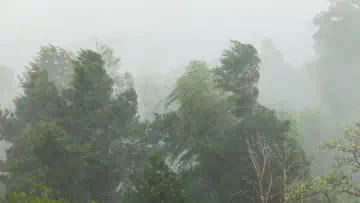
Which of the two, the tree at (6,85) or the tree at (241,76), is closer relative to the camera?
the tree at (241,76)

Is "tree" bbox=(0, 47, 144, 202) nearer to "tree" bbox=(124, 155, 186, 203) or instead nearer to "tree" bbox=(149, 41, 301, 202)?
"tree" bbox=(149, 41, 301, 202)

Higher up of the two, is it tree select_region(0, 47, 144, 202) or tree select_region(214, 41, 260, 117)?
tree select_region(214, 41, 260, 117)

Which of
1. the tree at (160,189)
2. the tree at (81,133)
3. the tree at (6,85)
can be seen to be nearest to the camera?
the tree at (160,189)

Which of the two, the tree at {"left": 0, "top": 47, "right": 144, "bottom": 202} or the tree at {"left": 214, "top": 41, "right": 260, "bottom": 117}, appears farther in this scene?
the tree at {"left": 214, "top": 41, "right": 260, "bottom": 117}

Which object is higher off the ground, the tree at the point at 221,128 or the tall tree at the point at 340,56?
the tall tree at the point at 340,56

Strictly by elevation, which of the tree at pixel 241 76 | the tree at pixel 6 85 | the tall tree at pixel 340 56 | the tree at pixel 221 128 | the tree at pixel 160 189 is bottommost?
the tree at pixel 160 189

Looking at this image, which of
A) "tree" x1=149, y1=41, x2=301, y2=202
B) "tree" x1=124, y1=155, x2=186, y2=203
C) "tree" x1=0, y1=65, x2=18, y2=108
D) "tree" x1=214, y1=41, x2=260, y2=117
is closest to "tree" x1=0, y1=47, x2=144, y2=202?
"tree" x1=149, y1=41, x2=301, y2=202

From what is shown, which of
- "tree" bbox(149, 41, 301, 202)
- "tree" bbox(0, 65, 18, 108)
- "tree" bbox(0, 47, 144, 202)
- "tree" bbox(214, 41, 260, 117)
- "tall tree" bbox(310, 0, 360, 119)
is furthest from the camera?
"tree" bbox(0, 65, 18, 108)

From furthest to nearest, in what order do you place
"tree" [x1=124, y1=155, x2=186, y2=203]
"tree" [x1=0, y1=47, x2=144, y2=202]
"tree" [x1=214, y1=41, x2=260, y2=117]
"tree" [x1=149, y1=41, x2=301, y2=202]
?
"tree" [x1=214, y1=41, x2=260, y2=117]
"tree" [x1=149, y1=41, x2=301, y2=202]
"tree" [x1=0, y1=47, x2=144, y2=202]
"tree" [x1=124, y1=155, x2=186, y2=203]

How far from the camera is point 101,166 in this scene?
14062 mm

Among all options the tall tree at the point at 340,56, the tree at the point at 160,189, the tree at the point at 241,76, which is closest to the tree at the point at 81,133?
the tree at the point at 160,189

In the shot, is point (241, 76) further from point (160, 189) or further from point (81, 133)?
point (81, 133)

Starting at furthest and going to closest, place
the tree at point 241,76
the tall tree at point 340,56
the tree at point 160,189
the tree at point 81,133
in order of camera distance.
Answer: the tall tree at point 340,56, the tree at point 241,76, the tree at point 81,133, the tree at point 160,189

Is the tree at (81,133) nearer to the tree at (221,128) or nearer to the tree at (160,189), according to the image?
the tree at (221,128)
